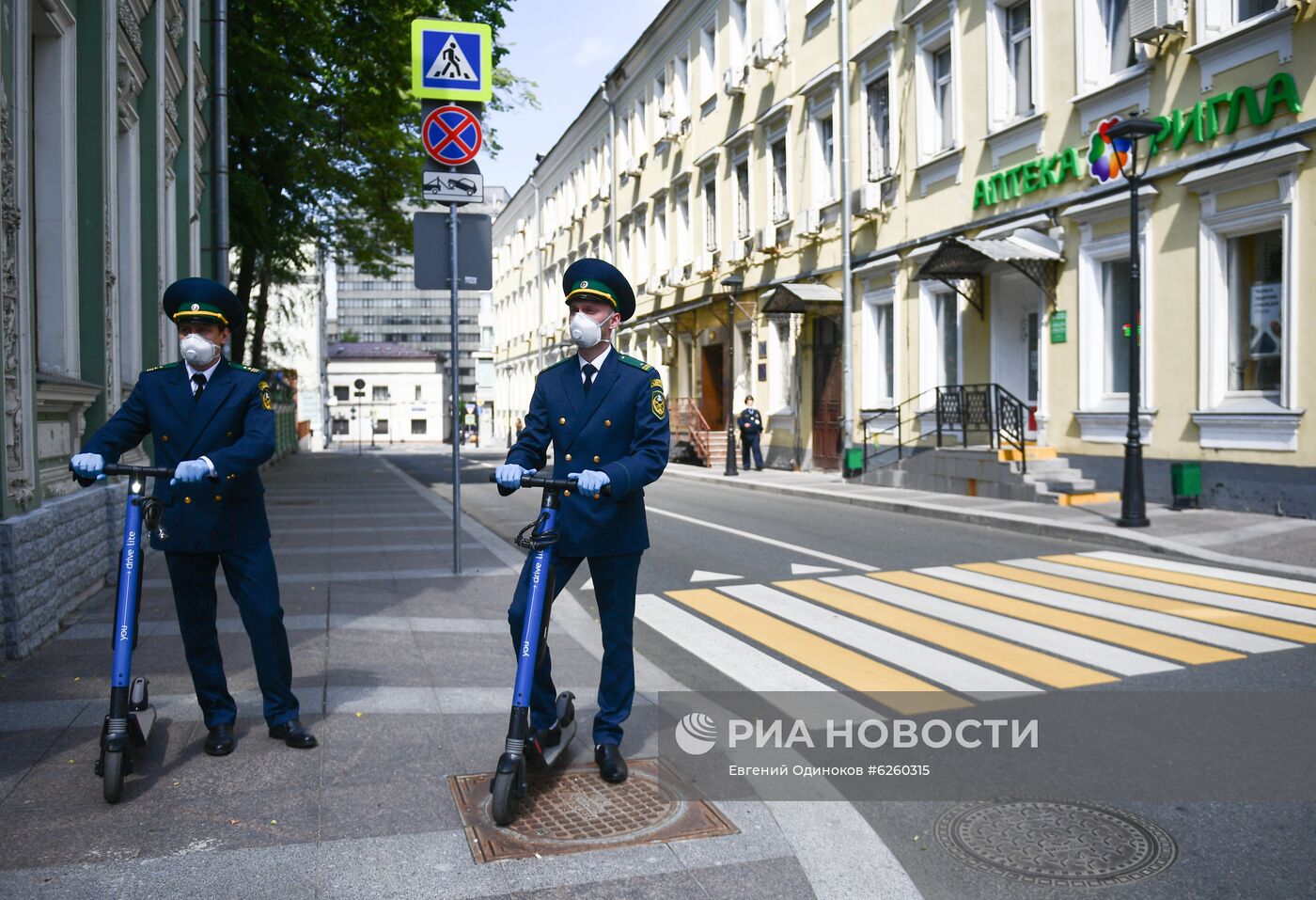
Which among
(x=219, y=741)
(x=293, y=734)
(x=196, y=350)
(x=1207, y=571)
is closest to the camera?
(x=196, y=350)

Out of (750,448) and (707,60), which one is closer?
(750,448)

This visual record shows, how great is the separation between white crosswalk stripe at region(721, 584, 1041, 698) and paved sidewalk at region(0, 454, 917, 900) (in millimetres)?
1468

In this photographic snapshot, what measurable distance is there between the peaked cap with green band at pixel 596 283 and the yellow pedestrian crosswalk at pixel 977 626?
8.30ft

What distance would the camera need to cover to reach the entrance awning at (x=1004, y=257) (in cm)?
1656

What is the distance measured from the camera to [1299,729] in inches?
192

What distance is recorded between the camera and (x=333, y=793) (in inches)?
157

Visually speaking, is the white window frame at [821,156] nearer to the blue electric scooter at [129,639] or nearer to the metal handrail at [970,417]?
the metal handrail at [970,417]

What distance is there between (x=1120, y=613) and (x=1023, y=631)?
3.50 ft

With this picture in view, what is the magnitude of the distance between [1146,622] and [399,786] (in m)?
5.35

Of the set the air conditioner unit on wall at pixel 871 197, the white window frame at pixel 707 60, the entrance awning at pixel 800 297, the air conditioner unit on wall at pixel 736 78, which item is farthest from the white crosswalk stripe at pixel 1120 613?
the white window frame at pixel 707 60

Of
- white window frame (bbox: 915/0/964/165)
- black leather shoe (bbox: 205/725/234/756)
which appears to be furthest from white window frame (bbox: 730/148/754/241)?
black leather shoe (bbox: 205/725/234/756)

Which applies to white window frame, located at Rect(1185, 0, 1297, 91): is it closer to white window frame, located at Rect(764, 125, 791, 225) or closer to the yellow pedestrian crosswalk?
the yellow pedestrian crosswalk

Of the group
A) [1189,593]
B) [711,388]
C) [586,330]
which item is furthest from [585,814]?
[711,388]

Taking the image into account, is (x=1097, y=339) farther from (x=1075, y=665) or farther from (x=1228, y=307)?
(x=1075, y=665)
